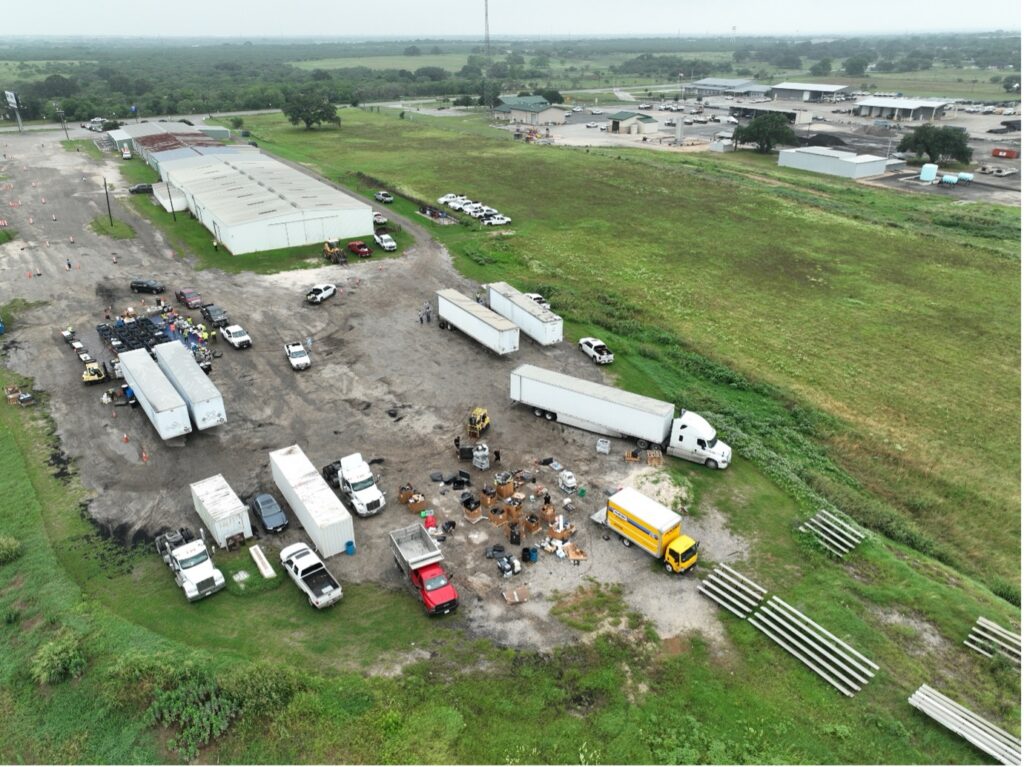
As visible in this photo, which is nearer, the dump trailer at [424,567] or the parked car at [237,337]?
the dump trailer at [424,567]

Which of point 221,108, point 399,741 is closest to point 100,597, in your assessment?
point 399,741

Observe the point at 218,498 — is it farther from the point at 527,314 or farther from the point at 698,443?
the point at 527,314

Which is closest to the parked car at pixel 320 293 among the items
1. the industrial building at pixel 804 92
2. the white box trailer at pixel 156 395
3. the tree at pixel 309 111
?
the white box trailer at pixel 156 395

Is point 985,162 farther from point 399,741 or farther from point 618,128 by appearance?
point 399,741

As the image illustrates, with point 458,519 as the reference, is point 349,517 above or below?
above

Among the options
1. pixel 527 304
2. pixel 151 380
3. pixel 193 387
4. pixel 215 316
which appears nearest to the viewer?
pixel 193 387

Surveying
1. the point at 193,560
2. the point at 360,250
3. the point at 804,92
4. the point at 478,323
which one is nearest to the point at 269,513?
the point at 193,560

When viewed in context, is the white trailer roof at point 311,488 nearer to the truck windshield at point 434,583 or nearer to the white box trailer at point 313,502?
the white box trailer at point 313,502
